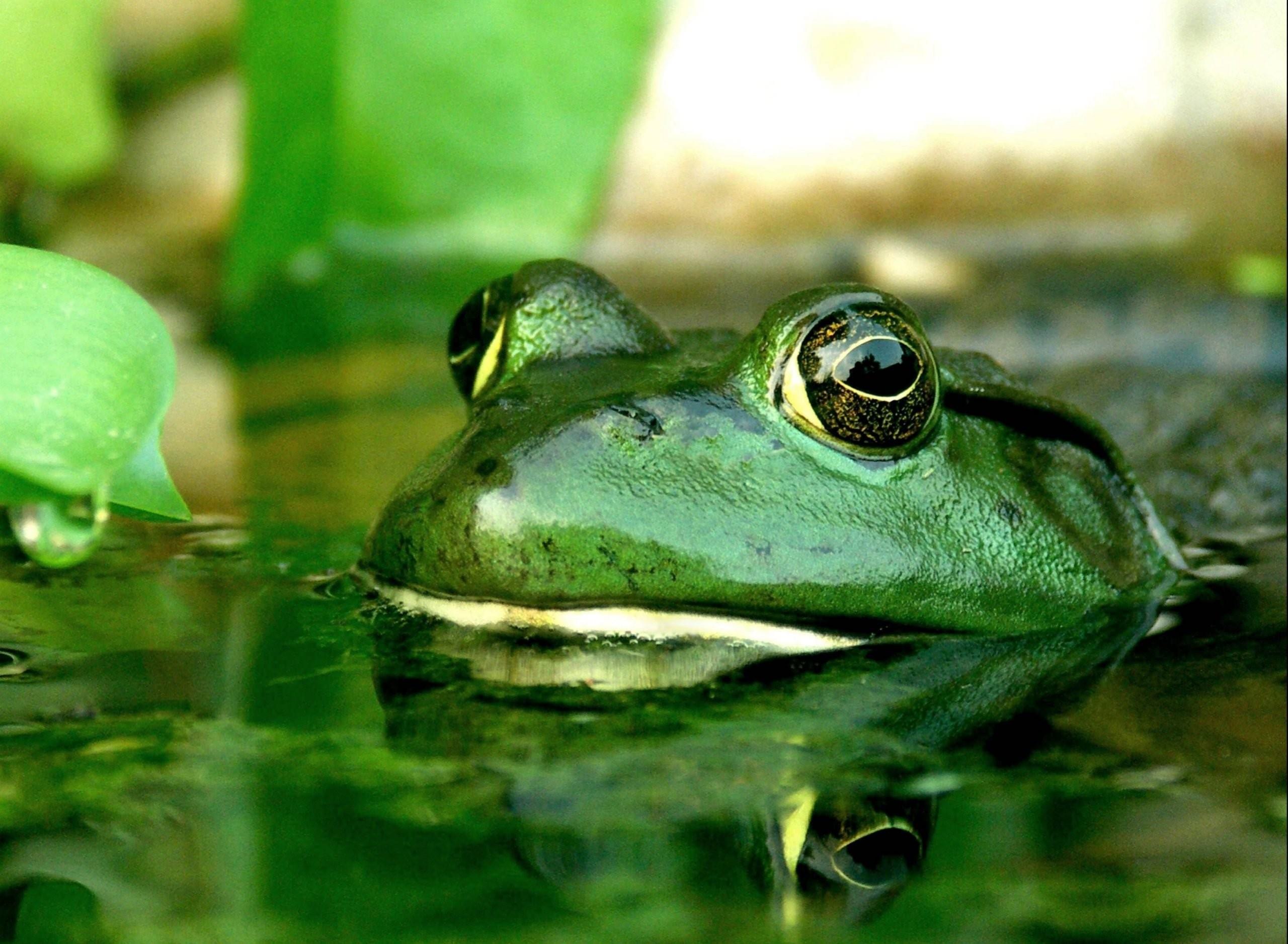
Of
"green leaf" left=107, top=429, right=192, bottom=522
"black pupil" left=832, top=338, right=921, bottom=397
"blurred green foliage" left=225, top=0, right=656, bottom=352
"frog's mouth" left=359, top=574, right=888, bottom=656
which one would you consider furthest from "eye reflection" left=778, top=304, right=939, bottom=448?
"blurred green foliage" left=225, top=0, right=656, bottom=352

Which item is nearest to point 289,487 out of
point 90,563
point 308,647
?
point 90,563

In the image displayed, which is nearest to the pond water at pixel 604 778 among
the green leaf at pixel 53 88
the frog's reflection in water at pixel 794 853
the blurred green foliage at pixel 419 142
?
the frog's reflection in water at pixel 794 853

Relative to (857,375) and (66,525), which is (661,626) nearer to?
(857,375)

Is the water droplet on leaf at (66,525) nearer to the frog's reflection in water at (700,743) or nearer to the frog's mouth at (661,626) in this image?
the frog's reflection in water at (700,743)

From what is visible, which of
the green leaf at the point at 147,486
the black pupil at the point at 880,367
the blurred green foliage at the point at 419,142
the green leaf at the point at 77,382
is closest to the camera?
the green leaf at the point at 77,382

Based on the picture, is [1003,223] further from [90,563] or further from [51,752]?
[51,752]

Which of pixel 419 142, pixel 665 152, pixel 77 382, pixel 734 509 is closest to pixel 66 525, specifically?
pixel 77 382

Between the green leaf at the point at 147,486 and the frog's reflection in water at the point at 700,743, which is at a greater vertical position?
the green leaf at the point at 147,486

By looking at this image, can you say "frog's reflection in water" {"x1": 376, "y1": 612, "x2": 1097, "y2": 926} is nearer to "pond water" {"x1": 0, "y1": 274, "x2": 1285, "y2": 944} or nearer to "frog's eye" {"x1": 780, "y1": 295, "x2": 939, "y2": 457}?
"pond water" {"x1": 0, "y1": 274, "x2": 1285, "y2": 944}
